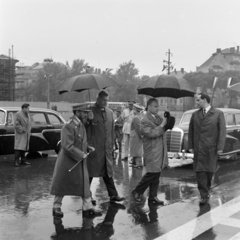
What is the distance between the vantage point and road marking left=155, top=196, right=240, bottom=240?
4.96 m

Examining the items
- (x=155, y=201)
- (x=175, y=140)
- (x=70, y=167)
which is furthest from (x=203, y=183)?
(x=175, y=140)

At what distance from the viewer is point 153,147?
6.44m

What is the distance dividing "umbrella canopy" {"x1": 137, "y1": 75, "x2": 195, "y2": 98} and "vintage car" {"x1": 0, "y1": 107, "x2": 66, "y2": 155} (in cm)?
Result: 445

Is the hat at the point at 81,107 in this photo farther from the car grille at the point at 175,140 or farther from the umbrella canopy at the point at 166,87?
the car grille at the point at 175,140

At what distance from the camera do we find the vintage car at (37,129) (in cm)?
1137

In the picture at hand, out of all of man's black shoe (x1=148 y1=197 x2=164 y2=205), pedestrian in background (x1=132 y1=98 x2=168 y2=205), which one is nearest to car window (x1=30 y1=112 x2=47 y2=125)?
pedestrian in background (x1=132 y1=98 x2=168 y2=205)

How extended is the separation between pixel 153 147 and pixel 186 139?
186 inches

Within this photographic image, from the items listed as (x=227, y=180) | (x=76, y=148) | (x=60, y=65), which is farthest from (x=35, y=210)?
(x=60, y=65)

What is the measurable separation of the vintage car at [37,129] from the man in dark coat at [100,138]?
5.18 meters

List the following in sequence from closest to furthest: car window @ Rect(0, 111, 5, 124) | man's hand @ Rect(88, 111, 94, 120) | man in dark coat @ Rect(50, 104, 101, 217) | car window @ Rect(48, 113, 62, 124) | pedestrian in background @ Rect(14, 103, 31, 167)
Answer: man in dark coat @ Rect(50, 104, 101, 217), man's hand @ Rect(88, 111, 94, 120), pedestrian in background @ Rect(14, 103, 31, 167), car window @ Rect(0, 111, 5, 124), car window @ Rect(48, 113, 62, 124)

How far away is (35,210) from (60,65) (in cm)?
8054

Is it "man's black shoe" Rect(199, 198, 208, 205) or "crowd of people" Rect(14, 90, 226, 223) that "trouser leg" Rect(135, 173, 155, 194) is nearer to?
"crowd of people" Rect(14, 90, 226, 223)

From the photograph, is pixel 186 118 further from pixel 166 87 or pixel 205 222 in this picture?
pixel 205 222

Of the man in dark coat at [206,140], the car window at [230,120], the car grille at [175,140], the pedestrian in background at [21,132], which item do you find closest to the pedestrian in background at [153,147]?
the man in dark coat at [206,140]
